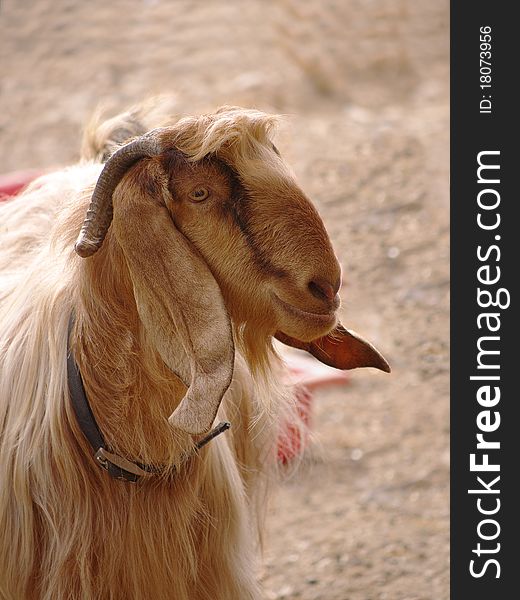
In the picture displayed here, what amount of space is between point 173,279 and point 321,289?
279 mm

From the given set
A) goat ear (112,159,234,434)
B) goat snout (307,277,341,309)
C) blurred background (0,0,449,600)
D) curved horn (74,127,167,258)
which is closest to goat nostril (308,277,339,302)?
goat snout (307,277,341,309)

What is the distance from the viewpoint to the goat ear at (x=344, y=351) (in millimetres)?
2729

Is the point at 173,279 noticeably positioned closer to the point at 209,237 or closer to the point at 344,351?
the point at 209,237

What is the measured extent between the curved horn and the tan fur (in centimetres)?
3

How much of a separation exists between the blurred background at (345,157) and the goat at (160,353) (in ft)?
1.46

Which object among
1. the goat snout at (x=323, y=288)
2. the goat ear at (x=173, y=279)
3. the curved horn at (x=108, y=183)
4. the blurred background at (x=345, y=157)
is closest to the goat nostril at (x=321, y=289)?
the goat snout at (x=323, y=288)

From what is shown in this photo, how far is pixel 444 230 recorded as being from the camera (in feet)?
20.7

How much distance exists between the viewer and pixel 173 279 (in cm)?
222

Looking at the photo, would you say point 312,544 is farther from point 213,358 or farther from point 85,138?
point 213,358

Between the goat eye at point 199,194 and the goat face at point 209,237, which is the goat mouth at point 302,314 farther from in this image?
the goat eye at point 199,194

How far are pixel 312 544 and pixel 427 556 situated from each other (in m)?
0.40

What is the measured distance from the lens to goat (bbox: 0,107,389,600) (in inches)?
87.7

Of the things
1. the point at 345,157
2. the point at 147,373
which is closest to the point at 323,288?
the point at 147,373

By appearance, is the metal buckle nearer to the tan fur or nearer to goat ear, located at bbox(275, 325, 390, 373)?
the tan fur
